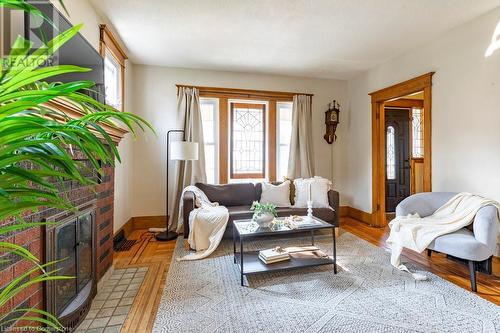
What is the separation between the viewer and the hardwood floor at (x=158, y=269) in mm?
1877

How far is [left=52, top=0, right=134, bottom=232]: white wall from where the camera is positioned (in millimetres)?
2369

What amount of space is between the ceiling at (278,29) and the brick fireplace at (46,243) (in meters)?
1.47

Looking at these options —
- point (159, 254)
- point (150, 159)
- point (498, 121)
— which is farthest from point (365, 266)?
point (150, 159)

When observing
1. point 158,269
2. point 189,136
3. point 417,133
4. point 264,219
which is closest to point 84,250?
point 158,269

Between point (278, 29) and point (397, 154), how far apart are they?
3919 mm

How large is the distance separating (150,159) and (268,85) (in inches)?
101

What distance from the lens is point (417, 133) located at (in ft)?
17.8

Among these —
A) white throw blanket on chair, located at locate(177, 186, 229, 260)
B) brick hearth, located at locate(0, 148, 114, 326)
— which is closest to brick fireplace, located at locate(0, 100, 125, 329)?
brick hearth, located at locate(0, 148, 114, 326)

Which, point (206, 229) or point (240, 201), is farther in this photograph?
point (240, 201)

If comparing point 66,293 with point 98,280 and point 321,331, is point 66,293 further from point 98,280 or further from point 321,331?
point 321,331

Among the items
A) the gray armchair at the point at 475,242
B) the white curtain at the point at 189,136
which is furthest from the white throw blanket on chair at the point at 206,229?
the gray armchair at the point at 475,242

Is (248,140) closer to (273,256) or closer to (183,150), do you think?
(183,150)

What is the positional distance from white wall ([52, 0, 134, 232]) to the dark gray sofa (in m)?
0.98

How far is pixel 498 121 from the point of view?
2553 millimetres
